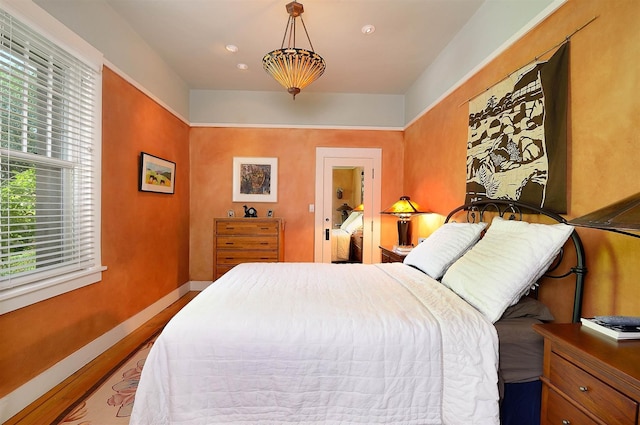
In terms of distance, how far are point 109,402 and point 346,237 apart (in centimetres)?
325

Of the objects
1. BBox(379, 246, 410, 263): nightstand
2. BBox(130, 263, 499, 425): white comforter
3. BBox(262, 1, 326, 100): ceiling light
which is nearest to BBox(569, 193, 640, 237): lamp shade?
BBox(130, 263, 499, 425): white comforter

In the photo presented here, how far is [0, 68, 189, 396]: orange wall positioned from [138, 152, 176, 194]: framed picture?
0.07 meters

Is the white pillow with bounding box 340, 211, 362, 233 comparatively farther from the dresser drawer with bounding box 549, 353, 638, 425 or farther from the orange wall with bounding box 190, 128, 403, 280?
the dresser drawer with bounding box 549, 353, 638, 425

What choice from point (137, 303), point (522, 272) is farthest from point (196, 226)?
point (522, 272)

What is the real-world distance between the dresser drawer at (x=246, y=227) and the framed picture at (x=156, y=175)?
792 mm

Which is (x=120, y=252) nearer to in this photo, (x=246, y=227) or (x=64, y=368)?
(x=64, y=368)

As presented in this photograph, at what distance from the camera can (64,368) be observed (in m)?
2.06

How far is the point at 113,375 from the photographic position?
2.13 meters

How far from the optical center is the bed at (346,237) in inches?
174

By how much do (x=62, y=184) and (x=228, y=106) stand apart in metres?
2.62

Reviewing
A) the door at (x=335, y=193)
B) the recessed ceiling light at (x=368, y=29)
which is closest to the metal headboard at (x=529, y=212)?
the door at (x=335, y=193)

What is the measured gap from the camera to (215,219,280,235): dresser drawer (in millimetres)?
3930

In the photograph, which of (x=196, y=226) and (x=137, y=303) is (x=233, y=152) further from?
(x=137, y=303)

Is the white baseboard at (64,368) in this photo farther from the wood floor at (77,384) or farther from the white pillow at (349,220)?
the white pillow at (349,220)
